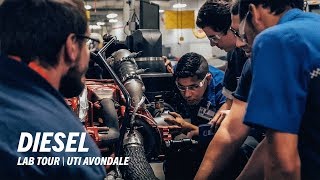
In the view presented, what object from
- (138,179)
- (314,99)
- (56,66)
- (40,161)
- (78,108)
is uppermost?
(56,66)

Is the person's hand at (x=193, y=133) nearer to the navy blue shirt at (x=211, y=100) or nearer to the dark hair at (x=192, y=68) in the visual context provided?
the navy blue shirt at (x=211, y=100)

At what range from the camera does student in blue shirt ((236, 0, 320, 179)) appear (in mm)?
1499

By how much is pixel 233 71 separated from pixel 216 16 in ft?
1.71

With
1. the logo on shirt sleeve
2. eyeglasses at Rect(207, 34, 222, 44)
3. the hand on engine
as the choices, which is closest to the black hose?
the hand on engine

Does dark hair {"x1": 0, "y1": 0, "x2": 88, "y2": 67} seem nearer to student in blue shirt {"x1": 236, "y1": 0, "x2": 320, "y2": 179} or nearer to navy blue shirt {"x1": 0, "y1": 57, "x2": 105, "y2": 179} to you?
navy blue shirt {"x1": 0, "y1": 57, "x2": 105, "y2": 179}

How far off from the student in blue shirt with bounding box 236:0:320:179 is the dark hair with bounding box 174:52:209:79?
6.97ft

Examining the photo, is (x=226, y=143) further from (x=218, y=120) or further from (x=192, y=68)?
(x=192, y=68)

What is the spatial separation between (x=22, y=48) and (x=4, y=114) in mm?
255

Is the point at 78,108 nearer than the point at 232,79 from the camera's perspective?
Yes

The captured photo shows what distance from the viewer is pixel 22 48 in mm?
1427

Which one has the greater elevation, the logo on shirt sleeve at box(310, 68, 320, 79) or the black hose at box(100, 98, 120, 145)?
the logo on shirt sleeve at box(310, 68, 320, 79)

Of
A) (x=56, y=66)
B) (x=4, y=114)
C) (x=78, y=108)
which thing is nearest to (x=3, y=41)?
(x=56, y=66)

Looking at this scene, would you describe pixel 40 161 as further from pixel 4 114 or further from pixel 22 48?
pixel 22 48

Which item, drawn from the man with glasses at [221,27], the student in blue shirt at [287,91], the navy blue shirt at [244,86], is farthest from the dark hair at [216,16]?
the student in blue shirt at [287,91]
